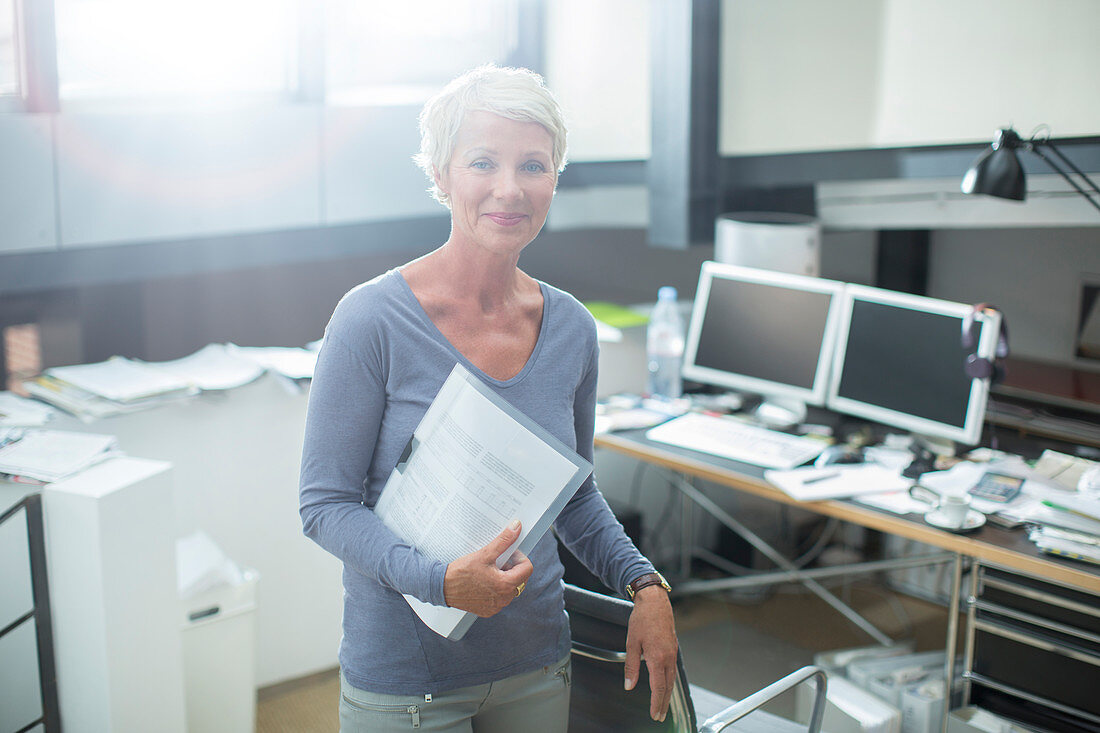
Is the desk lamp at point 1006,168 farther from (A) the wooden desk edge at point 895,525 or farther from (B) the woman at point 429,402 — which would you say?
(B) the woman at point 429,402

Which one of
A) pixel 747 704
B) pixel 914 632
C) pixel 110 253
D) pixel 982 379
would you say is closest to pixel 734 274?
pixel 982 379

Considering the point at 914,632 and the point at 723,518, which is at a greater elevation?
the point at 723,518

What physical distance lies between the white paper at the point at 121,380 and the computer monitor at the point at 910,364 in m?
1.97

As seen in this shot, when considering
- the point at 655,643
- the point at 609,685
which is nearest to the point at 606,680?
the point at 609,685

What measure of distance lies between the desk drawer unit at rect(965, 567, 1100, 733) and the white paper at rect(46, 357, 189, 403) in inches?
85.9

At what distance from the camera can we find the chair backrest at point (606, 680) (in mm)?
1555

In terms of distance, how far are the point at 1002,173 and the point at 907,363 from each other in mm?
613

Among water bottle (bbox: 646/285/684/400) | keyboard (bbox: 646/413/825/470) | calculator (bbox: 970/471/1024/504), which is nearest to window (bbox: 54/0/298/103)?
water bottle (bbox: 646/285/684/400)

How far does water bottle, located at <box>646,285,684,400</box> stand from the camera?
3.62 meters

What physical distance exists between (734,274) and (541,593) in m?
2.15

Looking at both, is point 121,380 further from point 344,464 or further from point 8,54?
point 344,464

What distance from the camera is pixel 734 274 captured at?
3.32 meters

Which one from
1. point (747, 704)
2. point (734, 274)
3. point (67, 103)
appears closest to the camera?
point (747, 704)

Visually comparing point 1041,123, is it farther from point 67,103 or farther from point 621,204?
point 67,103
